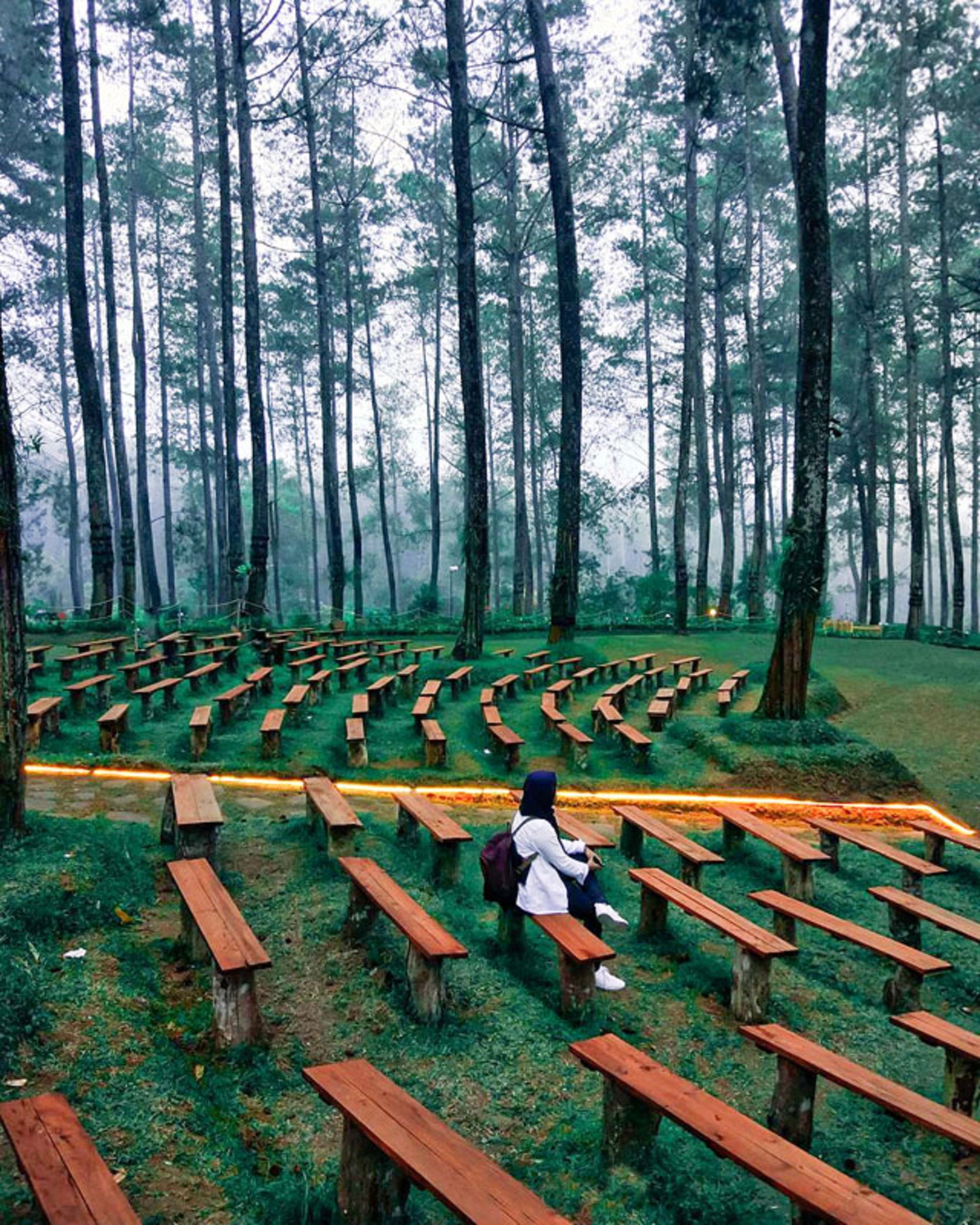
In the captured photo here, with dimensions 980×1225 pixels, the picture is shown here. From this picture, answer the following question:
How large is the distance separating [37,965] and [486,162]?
25.8 m

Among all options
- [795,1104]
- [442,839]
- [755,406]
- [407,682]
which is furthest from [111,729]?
[755,406]

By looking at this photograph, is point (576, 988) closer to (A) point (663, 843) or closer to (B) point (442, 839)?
(B) point (442, 839)

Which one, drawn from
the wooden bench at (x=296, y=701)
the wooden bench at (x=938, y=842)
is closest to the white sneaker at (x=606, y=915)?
the wooden bench at (x=938, y=842)

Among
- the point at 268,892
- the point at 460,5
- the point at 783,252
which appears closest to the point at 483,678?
the point at 268,892

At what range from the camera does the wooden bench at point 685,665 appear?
14.6 meters

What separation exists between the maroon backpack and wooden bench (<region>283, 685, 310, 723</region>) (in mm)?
5384

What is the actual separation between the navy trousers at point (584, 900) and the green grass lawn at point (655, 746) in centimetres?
363

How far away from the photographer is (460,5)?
41.2 ft

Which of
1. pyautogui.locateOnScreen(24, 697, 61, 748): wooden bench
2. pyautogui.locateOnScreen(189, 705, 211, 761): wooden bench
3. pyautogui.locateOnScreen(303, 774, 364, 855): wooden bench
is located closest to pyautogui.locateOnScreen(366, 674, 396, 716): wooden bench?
pyautogui.locateOnScreen(189, 705, 211, 761): wooden bench

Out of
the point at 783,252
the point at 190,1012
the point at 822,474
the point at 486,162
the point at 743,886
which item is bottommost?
the point at 743,886

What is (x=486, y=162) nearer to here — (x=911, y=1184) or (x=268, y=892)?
(x=268, y=892)

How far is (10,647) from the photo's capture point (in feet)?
15.6

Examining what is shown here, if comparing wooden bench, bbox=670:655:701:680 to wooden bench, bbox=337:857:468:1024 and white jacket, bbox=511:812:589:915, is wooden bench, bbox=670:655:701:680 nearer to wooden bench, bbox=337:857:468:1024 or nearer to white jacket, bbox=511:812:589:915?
white jacket, bbox=511:812:589:915

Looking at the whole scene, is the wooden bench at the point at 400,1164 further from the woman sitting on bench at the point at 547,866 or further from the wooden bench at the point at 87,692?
the wooden bench at the point at 87,692
